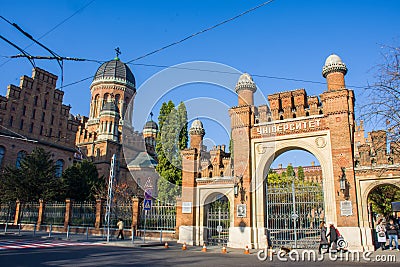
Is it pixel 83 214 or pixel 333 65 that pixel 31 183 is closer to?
pixel 83 214

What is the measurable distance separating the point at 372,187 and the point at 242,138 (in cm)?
694

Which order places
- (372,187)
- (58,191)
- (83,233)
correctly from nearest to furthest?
(372,187), (83,233), (58,191)

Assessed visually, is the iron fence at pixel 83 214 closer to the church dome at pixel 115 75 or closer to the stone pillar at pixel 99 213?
the stone pillar at pixel 99 213

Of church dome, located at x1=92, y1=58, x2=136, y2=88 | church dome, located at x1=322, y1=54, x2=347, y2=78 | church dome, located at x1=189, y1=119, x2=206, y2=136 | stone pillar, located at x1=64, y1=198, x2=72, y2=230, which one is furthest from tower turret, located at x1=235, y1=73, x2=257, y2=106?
church dome, located at x1=92, y1=58, x2=136, y2=88

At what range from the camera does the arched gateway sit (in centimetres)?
1509

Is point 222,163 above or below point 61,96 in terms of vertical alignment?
below

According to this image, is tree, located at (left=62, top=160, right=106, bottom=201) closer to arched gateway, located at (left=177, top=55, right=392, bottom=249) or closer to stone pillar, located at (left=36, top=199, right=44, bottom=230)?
stone pillar, located at (left=36, top=199, right=44, bottom=230)

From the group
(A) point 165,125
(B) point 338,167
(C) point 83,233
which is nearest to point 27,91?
(A) point 165,125

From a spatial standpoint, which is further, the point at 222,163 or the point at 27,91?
the point at 27,91

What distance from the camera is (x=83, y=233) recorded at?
886 inches

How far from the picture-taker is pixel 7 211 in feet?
93.5

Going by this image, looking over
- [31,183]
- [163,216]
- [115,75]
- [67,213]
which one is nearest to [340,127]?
[163,216]

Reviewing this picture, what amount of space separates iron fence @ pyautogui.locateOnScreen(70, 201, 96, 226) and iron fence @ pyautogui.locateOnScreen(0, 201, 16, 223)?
27.3 feet

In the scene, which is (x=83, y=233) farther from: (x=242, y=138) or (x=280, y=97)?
(x=280, y=97)
